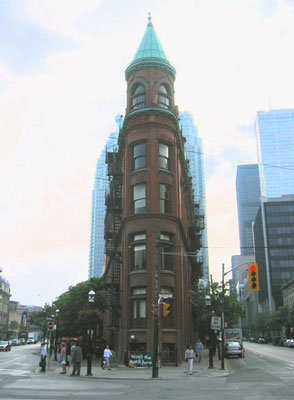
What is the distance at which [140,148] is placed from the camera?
35.9m

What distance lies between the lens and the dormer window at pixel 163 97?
37312mm

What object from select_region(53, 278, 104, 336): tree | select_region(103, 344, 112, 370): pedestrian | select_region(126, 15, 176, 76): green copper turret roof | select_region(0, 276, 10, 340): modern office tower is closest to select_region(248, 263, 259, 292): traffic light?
select_region(103, 344, 112, 370): pedestrian

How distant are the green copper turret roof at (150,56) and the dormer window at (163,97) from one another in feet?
6.04

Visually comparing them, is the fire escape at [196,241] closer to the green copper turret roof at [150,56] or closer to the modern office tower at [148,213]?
the modern office tower at [148,213]

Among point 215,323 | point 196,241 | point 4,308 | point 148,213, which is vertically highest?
point 196,241

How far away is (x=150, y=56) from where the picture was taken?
37.9m

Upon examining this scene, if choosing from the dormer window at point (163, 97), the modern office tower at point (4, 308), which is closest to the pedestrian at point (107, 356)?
the dormer window at point (163, 97)

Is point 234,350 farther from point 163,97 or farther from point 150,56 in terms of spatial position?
point 150,56

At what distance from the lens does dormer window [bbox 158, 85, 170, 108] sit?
37312 mm

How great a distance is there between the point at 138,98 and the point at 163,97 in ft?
7.15

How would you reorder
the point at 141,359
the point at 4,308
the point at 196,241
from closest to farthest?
1. the point at 141,359
2. the point at 196,241
3. the point at 4,308

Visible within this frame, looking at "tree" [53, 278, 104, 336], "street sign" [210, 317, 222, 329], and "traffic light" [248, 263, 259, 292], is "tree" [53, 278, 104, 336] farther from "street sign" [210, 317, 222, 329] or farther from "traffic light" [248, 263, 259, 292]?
"traffic light" [248, 263, 259, 292]

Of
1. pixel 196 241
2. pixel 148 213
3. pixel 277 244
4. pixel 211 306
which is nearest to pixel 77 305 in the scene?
pixel 196 241

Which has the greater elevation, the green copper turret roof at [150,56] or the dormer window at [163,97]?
the green copper turret roof at [150,56]
